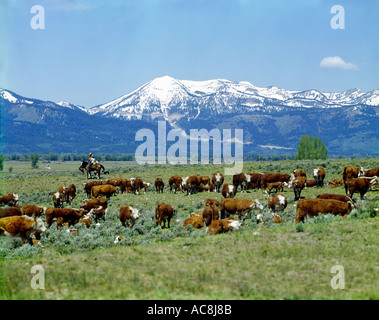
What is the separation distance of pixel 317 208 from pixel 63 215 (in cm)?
1348

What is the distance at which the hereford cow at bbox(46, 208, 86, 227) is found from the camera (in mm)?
22359

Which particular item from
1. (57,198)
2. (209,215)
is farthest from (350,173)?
(57,198)

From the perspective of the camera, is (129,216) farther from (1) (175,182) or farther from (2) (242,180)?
(1) (175,182)

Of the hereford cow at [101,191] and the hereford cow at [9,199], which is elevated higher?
the hereford cow at [101,191]

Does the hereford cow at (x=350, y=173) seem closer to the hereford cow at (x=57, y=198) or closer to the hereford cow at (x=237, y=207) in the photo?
the hereford cow at (x=237, y=207)

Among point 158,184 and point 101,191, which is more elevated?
point 158,184

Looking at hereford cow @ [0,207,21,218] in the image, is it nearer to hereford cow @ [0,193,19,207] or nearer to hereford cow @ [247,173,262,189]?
hereford cow @ [0,193,19,207]

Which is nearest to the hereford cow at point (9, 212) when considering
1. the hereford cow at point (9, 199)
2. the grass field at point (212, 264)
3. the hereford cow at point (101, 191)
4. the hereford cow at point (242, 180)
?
the grass field at point (212, 264)

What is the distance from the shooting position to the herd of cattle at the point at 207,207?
18109 mm

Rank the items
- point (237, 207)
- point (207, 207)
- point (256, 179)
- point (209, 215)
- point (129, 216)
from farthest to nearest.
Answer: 1. point (256, 179)
2. point (129, 216)
3. point (237, 207)
4. point (207, 207)
5. point (209, 215)

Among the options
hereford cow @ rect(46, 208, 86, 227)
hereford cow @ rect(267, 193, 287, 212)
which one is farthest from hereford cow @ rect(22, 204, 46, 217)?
hereford cow @ rect(267, 193, 287, 212)

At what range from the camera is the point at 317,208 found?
64.2ft

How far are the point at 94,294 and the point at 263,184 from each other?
1110 inches
